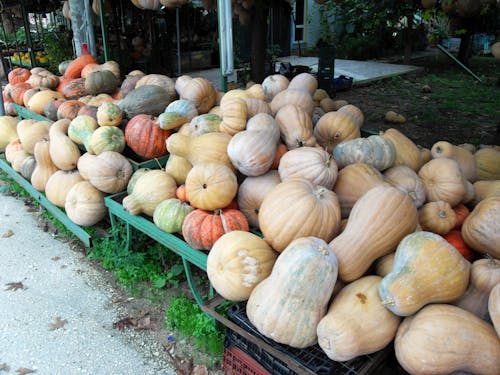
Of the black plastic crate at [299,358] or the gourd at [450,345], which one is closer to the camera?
the gourd at [450,345]

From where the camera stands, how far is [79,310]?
135 inches

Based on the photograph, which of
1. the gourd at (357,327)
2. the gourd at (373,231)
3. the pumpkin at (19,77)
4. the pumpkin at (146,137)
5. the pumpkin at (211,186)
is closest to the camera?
the gourd at (357,327)

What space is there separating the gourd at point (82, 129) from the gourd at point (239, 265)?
94.7 inches

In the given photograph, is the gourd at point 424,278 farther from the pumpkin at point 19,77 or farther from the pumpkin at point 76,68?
the pumpkin at point 19,77

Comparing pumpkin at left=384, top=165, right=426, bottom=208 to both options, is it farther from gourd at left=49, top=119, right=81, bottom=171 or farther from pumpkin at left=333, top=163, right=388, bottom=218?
gourd at left=49, top=119, right=81, bottom=171

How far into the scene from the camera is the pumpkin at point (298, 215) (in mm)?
2248

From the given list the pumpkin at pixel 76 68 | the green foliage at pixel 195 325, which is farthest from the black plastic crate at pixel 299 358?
the pumpkin at pixel 76 68

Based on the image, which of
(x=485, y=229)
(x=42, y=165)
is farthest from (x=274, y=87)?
(x=42, y=165)

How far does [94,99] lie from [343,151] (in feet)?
11.4

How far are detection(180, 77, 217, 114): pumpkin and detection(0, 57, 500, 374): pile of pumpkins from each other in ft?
0.05

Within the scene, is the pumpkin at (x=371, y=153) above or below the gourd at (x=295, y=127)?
below

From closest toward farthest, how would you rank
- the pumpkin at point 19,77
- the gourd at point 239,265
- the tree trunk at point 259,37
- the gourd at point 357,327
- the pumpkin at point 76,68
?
the gourd at point 357,327 → the gourd at point 239,265 → the pumpkin at point 76,68 → the pumpkin at point 19,77 → the tree trunk at point 259,37

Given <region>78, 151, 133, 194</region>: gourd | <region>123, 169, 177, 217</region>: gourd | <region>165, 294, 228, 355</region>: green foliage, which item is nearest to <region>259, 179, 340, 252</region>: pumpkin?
<region>165, 294, 228, 355</region>: green foliage

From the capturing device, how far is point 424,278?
179cm
